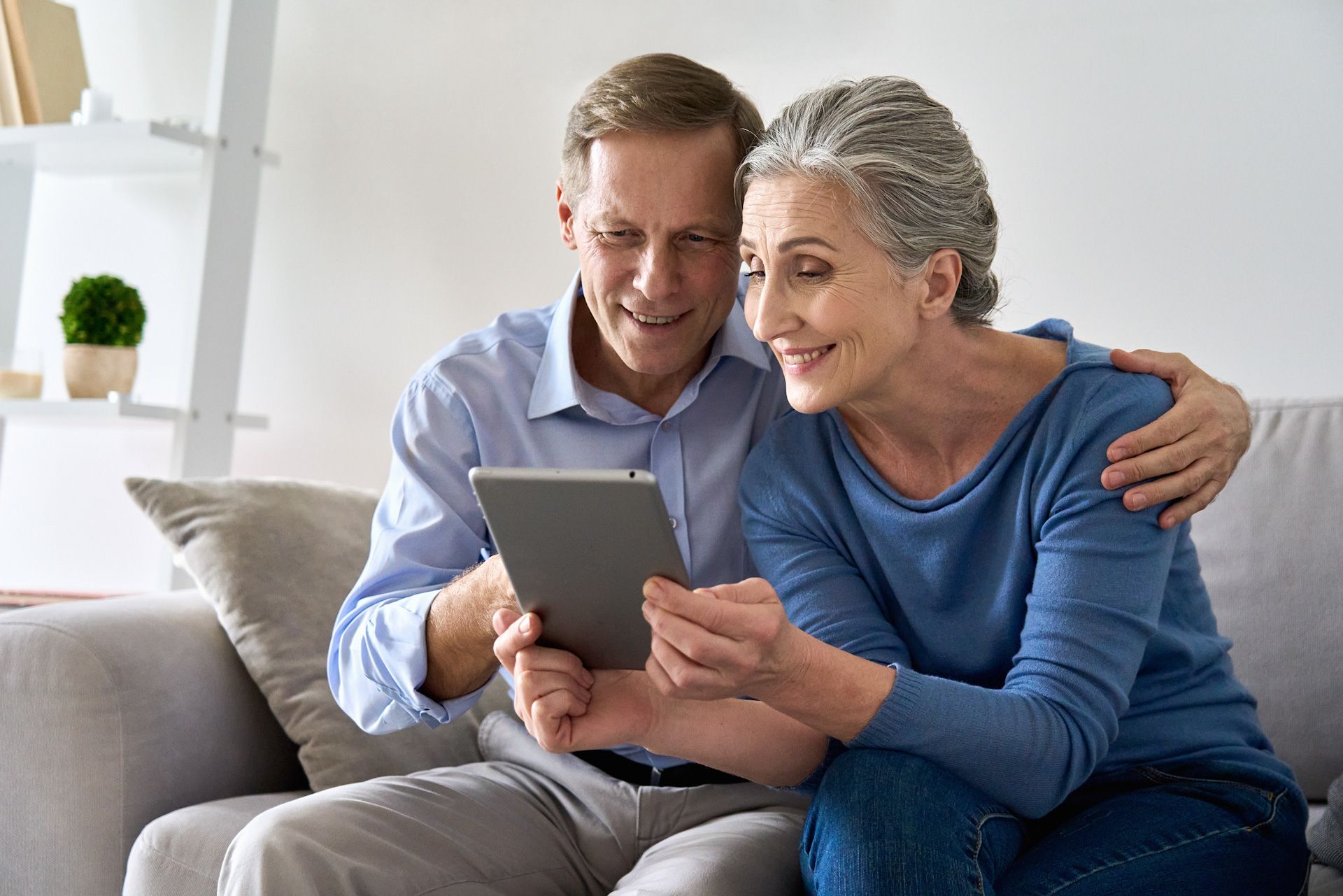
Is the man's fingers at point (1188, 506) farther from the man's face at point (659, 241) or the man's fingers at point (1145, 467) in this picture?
the man's face at point (659, 241)

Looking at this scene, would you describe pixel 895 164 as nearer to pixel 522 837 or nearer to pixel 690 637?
pixel 690 637

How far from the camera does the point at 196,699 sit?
1.62 m

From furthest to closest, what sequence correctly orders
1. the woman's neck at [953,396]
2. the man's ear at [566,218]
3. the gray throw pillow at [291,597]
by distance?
the gray throw pillow at [291,597] → the man's ear at [566,218] → the woman's neck at [953,396]

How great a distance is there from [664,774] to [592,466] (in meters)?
0.39

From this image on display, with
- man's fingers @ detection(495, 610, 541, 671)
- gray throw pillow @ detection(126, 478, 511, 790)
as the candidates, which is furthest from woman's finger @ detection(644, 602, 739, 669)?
gray throw pillow @ detection(126, 478, 511, 790)

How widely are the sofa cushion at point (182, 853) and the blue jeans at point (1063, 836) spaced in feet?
2.32

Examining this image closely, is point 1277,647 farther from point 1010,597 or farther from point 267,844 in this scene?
point 267,844

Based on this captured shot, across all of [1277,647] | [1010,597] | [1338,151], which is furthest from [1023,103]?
[1010,597]

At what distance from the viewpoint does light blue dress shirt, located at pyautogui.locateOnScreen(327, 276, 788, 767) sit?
146 centimetres

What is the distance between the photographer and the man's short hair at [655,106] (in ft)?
4.57

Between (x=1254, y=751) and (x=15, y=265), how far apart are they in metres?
2.70

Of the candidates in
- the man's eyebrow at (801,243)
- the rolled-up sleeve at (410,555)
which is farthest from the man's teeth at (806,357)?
the rolled-up sleeve at (410,555)

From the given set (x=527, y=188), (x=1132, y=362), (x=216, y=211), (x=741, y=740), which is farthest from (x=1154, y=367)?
(x=216, y=211)

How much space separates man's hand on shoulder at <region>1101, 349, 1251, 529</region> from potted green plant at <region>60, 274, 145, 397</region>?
6.47 feet
